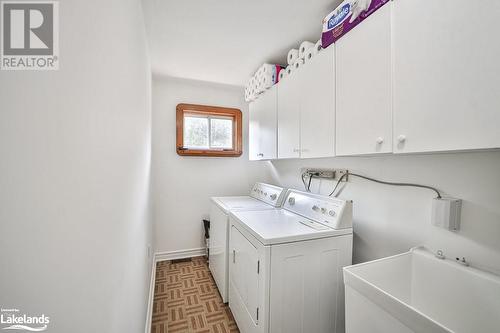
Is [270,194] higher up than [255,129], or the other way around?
[255,129]

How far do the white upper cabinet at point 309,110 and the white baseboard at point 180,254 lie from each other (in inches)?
77.0

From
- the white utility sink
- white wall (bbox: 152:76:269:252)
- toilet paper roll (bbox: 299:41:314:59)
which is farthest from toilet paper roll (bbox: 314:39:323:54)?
white wall (bbox: 152:76:269:252)

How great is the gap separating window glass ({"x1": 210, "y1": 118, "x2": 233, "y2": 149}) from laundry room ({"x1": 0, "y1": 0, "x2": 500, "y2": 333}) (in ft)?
2.35

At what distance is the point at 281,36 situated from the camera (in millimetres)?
1828

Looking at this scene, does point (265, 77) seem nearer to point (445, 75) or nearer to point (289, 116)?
point (289, 116)

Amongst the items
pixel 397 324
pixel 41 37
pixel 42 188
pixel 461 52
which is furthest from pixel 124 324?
pixel 461 52

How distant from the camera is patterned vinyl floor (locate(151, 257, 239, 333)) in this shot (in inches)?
68.4

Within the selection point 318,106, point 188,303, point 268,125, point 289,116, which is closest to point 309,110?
point 318,106

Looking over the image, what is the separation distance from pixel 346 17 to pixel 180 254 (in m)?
3.17

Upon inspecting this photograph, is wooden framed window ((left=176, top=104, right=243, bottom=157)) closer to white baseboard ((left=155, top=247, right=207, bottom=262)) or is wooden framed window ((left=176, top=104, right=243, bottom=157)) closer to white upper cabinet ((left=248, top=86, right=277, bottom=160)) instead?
white upper cabinet ((left=248, top=86, right=277, bottom=160))

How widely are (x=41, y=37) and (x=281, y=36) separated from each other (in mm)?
1841

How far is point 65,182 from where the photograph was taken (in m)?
0.41

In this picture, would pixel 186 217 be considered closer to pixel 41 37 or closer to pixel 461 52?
pixel 41 37

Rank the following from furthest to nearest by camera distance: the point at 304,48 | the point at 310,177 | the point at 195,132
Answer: the point at 195,132, the point at 310,177, the point at 304,48
